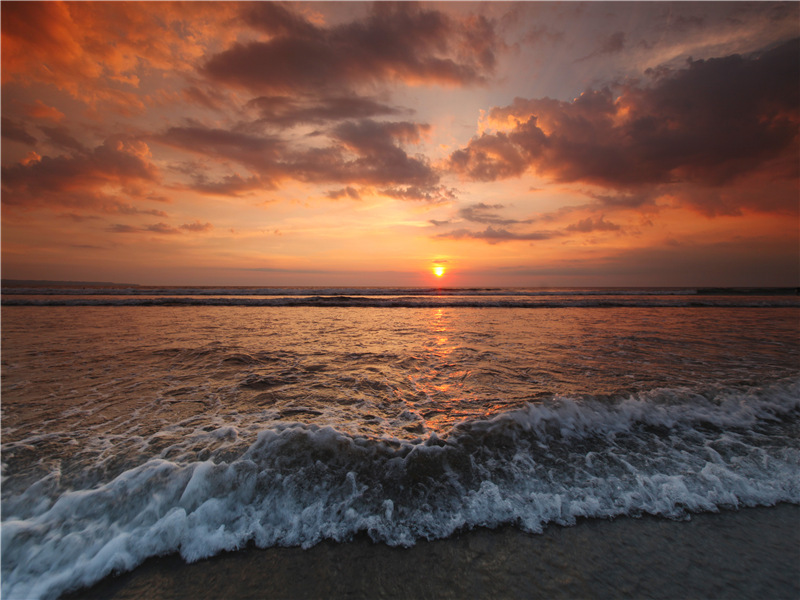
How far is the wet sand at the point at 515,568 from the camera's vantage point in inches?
85.4

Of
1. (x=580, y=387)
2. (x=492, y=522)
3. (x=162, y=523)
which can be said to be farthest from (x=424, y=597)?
(x=580, y=387)

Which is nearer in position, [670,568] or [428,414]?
[670,568]

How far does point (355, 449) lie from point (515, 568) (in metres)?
1.80

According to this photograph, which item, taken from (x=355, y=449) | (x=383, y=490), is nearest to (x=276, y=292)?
(x=355, y=449)

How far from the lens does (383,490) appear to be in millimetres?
3006

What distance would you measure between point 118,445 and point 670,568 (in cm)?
531

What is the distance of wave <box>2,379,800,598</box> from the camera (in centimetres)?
249

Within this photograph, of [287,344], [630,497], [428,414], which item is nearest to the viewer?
[630,497]

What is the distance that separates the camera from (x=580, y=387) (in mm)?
5395

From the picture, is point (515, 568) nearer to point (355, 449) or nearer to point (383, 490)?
point (383, 490)

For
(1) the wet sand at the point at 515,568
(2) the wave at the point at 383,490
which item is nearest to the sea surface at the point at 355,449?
(2) the wave at the point at 383,490

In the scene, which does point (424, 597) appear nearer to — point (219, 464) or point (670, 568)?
point (670, 568)

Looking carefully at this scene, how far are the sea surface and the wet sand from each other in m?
0.12

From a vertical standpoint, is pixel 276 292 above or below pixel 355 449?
above
